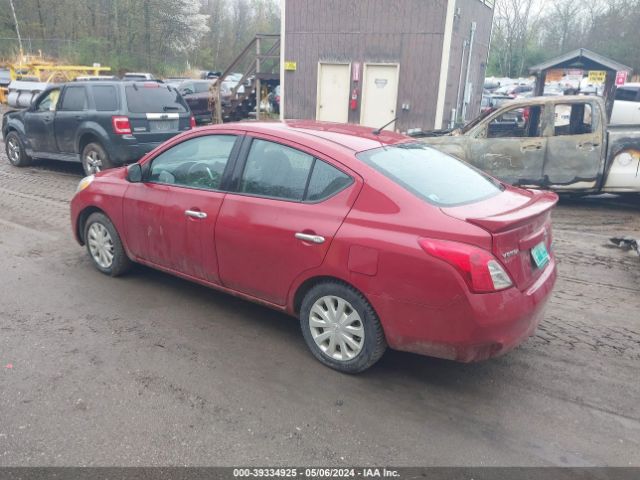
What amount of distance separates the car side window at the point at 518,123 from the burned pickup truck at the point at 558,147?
0.02 m

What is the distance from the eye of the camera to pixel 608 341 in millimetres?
4078

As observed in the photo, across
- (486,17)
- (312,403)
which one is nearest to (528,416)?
(312,403)

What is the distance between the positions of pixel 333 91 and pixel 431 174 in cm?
1304

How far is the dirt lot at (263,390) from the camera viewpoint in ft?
9.36

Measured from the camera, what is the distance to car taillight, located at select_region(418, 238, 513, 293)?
2.95 metres

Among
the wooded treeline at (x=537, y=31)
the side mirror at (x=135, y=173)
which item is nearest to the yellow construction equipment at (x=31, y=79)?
the side mirror at (x=135, y=173)

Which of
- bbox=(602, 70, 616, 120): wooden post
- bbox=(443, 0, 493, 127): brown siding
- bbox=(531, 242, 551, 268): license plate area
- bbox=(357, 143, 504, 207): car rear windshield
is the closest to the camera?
bbox=(531, 242, 551, 268): license plate area

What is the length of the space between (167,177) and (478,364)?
294cm

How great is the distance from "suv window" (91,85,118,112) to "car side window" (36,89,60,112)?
1.16m

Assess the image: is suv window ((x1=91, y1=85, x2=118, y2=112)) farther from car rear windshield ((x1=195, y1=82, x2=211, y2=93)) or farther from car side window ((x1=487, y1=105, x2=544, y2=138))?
car rear windshield ((x1=195, y1=82, x2=211, y2=93))

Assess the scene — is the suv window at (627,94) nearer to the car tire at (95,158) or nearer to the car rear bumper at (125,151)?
the car rear bumper at (125,151)

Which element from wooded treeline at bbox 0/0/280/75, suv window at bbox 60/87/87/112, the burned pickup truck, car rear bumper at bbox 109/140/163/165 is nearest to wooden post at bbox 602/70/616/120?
the burned pickup truck

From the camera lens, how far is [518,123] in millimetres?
9219

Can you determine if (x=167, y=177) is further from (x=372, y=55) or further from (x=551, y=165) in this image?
(x=372, y=55)
